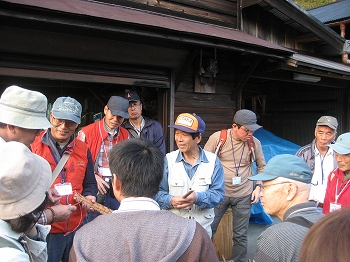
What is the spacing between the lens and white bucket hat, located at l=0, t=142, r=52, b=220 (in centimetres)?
128

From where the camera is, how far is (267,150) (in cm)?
652

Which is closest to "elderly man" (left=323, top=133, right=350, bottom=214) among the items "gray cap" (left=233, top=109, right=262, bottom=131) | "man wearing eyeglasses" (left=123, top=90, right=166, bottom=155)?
"gray cap" (left=233, top=109, right=262, bottom=131)

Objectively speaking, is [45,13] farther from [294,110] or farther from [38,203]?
[294,110]

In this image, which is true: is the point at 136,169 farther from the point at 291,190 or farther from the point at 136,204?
the point at 291,190

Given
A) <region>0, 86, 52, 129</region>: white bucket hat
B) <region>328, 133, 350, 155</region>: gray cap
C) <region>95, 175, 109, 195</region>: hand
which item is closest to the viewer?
<region>0, 86, 52, 129</region>: white bucket hat

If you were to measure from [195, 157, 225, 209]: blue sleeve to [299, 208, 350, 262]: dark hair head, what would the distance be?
1618 millimetres

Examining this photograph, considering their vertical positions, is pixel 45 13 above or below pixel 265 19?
below

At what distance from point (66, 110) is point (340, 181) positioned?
2.69m

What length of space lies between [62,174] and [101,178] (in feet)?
2.20

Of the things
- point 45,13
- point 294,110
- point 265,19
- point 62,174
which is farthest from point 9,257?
point 294,110

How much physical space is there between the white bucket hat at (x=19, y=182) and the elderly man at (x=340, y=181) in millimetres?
2598

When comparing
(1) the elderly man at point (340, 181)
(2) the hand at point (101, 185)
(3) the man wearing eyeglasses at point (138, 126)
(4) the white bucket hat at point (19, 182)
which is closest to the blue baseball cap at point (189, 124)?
(2) the hand at point (101, 185)

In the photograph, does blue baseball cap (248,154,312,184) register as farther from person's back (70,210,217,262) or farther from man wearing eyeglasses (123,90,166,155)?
man wearing eyeglasses (123,90,166,155)

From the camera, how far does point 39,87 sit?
6469 mm
